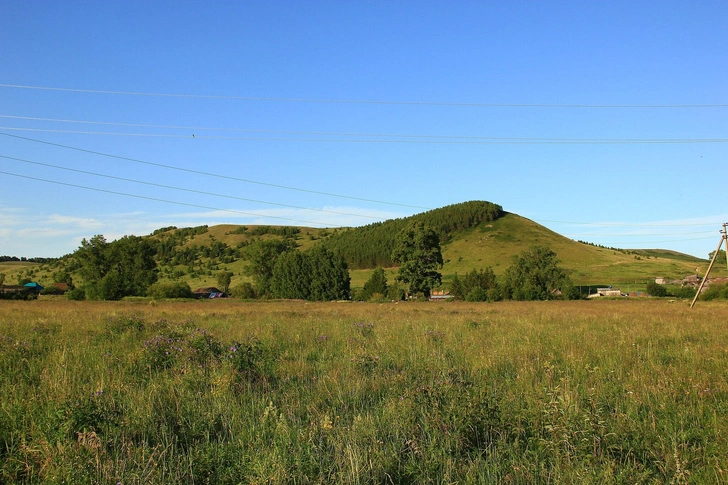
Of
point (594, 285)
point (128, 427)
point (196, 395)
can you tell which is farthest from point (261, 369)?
point (594, 285)

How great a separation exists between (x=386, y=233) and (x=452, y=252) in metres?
24.3

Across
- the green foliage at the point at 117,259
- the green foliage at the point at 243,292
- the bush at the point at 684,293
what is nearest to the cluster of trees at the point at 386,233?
the green foliage at the point at 243,292

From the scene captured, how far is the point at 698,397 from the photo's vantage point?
20.5 ft

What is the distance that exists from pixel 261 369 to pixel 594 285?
109907mm

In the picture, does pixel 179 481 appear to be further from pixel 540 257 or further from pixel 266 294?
pixel 266 294

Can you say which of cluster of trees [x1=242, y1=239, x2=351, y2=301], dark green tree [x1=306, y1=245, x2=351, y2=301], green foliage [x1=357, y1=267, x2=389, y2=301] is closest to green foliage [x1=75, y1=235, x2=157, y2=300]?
cluster of trees [x1=242, y1=239, x2=351, y2=301]

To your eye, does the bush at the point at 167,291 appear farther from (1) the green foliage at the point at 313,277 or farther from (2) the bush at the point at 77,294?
(1) the green foliage at the point at 313,277

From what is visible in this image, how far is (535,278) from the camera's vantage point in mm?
74812

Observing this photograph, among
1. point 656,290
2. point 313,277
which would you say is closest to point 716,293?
point 656,290

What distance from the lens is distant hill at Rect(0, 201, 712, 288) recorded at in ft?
421

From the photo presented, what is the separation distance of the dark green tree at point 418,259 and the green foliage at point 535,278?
35.3 ft

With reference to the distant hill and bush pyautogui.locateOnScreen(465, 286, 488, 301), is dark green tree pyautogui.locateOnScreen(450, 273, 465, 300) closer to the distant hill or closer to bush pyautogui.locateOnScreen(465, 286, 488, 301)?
bush pyautogui.locateOnScreen(465, 286, 488, 301)

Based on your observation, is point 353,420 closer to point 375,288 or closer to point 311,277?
point 375,288

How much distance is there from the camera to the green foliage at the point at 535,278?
70.4 metres
